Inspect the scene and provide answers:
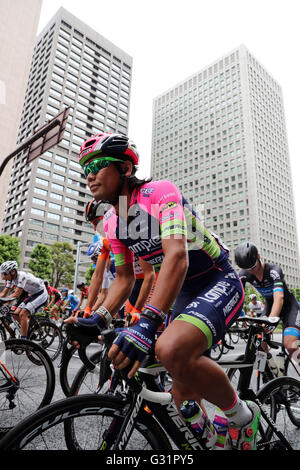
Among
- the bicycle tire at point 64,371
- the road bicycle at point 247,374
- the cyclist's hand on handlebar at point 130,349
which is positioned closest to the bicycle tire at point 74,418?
the cyclist's hand on handlebar at point 130,349

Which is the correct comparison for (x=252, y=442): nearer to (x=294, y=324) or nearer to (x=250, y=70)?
(x=294, y=324)

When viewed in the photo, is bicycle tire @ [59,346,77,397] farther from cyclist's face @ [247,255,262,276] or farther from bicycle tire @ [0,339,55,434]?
cyclist's face @ [247,255,262,276]

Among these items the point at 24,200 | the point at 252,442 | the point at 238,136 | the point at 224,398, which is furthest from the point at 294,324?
the point at 238,136

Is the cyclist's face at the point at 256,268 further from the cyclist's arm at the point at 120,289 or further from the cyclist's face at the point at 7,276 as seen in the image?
the cyclist's face at the point at 7,276

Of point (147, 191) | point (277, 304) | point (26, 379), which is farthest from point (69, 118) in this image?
point (147, 191)

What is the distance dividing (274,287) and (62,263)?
54.2 metres

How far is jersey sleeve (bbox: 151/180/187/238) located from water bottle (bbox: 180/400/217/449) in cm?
102

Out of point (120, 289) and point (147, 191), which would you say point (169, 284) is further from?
point (120, 289)

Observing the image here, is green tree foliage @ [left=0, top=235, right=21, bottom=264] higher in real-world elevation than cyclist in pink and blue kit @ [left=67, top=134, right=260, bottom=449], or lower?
higher

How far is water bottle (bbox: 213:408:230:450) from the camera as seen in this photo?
1.63 meters

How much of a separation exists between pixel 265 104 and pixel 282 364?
131678 millimetres

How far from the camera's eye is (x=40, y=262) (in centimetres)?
4638

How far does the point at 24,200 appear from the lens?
70062mm

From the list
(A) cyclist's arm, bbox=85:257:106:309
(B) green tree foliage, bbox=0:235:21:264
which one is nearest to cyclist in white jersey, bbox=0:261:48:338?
(A) cyclist's arm, bbox=85:257:106:309
